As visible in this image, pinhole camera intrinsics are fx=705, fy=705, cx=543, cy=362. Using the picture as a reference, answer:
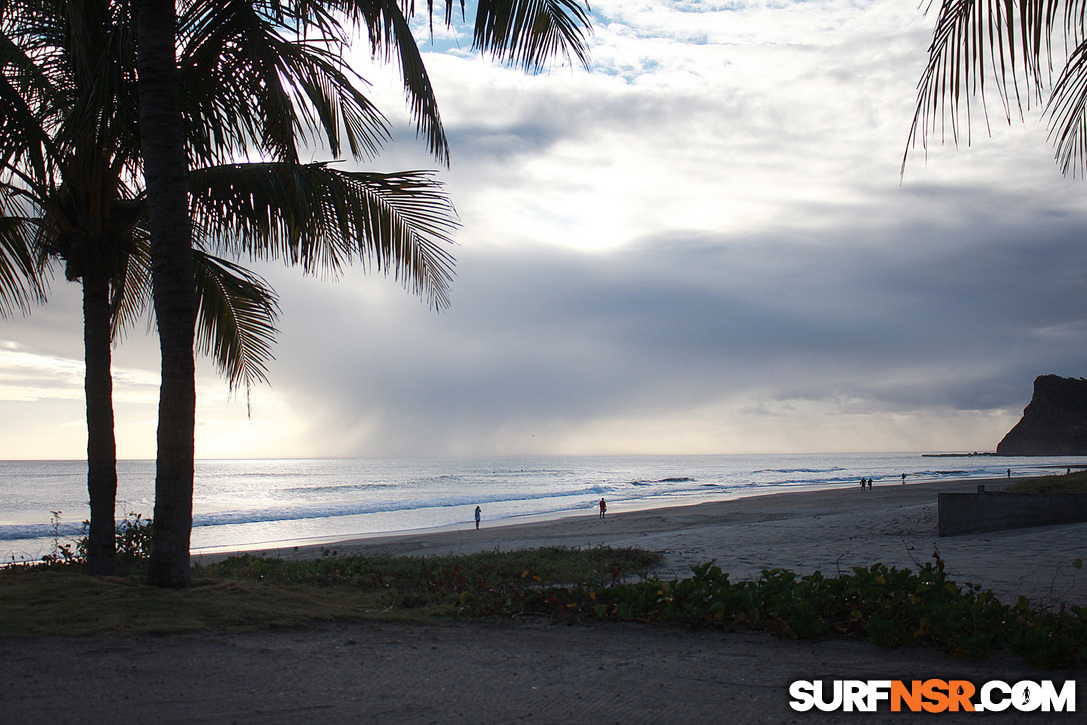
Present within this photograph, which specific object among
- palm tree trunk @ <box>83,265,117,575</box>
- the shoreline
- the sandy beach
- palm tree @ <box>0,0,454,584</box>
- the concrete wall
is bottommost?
the shoreline

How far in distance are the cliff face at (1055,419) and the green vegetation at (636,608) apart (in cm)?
15986

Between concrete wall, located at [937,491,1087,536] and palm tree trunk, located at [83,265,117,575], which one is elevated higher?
palm tree trunk, located at [83,265,117,575]

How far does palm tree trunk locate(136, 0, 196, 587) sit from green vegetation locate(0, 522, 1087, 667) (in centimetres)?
44

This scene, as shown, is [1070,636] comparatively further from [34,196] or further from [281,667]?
[34,196]

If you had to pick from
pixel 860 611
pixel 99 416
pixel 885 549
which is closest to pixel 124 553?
pixel 99 416

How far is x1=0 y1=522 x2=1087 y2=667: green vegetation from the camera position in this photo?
15.6 ft

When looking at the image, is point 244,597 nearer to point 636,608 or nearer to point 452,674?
point 452,674

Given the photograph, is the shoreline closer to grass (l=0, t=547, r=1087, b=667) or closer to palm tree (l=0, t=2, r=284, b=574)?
grass (l=0, t=547, r=1087, b=667)

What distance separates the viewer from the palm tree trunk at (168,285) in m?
5.84

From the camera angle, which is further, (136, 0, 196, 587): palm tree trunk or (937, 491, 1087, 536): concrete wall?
(937, 491, 1087, 536): concrete wall

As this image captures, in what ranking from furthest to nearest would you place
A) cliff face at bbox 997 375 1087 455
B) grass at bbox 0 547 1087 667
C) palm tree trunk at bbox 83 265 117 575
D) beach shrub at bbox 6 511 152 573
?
cliff face at bbox 997 375 1087 455 < beach shrub at bbox 6 511 152 573 < palm tree trunk at bbox 83 265 117 575 < grass at bbox 0 547 1087 667

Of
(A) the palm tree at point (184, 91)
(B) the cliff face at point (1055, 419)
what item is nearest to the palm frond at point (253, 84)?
(A) the palm tree at point (184, 91)

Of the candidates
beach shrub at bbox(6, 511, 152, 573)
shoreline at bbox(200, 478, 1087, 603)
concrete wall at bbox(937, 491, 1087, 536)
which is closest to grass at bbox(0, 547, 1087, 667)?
shoreline at bbox(200, 478, 1087, 603)

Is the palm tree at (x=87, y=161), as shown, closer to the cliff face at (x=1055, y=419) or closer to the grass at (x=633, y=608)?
the grass at (x=633, y=608)
